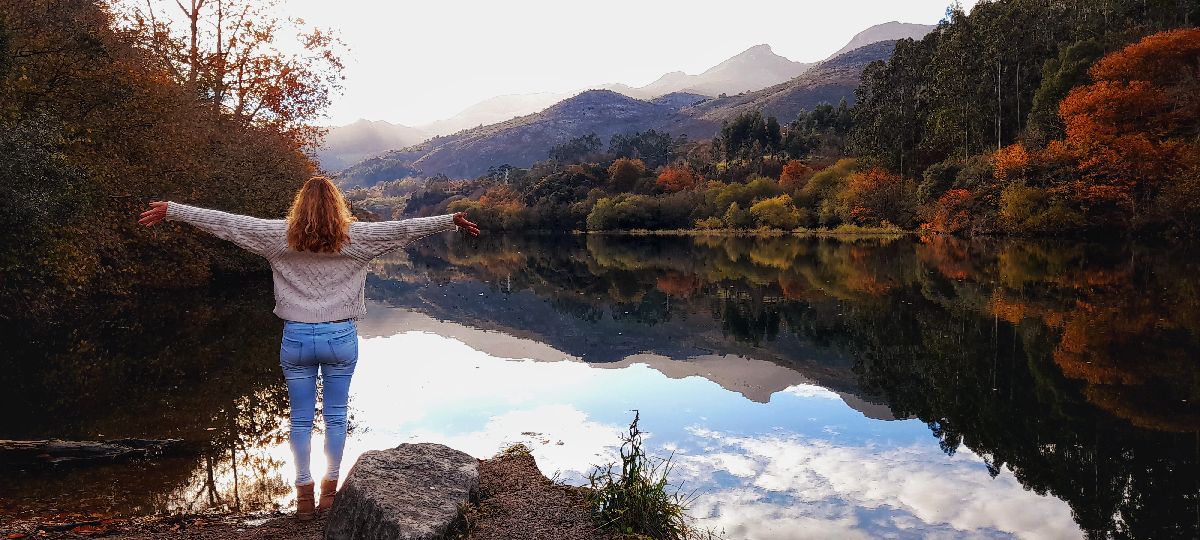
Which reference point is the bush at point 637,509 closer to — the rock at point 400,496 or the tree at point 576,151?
the rock at point 400,496

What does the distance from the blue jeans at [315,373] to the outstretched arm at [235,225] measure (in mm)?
611

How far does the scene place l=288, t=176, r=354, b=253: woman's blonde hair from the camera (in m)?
5.17

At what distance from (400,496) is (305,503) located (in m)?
1.24

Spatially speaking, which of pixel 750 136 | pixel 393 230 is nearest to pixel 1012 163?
pixel 393 230

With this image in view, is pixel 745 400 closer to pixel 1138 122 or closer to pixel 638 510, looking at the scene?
pixel 638 510

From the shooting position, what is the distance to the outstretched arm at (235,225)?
529cm

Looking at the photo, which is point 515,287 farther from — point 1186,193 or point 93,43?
point 1186,193

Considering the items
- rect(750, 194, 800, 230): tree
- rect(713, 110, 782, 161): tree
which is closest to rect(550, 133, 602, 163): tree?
rect(713, 110, 782, 161): tree

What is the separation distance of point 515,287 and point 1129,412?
24466 millimetres

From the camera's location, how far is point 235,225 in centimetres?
532

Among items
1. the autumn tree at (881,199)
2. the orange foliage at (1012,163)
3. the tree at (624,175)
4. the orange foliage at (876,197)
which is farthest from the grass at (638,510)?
the tree at (624,175)

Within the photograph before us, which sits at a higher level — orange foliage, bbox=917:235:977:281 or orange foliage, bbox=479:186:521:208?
orange foliage, bbox=479:186:521:208

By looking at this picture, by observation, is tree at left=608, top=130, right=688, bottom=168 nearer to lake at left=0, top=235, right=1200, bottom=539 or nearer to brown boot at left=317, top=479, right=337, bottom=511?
lake at left=0, top=235, right=1200, bottom=539

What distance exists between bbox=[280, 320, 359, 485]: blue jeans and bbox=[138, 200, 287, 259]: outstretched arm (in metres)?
0.61
